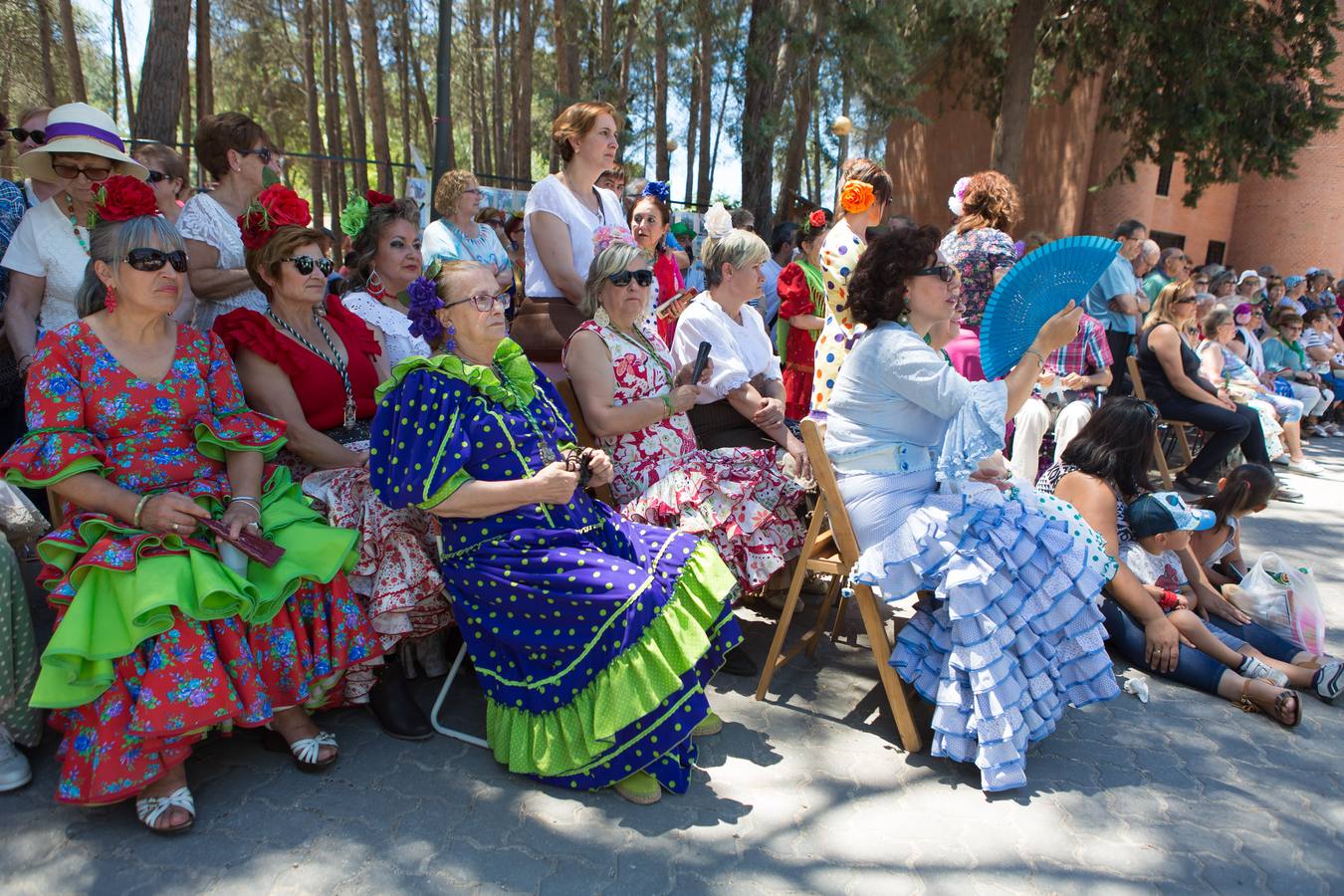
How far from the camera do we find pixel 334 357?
3443 millimetres

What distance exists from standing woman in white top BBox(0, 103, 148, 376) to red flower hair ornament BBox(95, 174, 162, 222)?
87cm

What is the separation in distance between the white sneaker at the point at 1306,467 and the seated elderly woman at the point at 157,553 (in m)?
8.59

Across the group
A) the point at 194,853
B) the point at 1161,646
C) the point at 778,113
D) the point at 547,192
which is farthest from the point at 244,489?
the point at 778,113

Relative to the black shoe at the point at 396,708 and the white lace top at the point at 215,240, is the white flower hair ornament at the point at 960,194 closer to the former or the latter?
the white lace top at the point at 215,240

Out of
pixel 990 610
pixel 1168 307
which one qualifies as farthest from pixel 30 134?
pixel 1168 307

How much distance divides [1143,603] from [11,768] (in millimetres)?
4047

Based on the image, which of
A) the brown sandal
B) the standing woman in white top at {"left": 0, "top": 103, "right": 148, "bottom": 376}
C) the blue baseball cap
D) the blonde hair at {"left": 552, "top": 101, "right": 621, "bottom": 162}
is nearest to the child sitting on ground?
the blue baseball cap

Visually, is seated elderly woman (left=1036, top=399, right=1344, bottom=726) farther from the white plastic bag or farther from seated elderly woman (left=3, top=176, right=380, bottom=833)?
seated elderly woman (left=3, top=176, right=380, bottom=833)

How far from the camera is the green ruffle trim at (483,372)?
2.82 m

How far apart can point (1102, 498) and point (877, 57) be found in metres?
10.3

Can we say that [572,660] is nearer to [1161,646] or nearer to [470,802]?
[470,802]

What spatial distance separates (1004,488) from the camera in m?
3.16

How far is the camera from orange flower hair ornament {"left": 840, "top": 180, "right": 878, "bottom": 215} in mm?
4574

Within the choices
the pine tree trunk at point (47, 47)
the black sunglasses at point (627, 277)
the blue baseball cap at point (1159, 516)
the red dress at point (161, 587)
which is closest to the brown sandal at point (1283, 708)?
the blue baseball cap at point (1159, 516)
